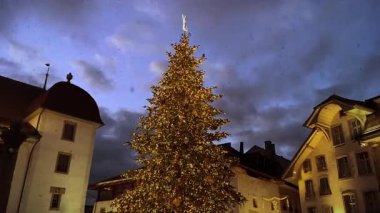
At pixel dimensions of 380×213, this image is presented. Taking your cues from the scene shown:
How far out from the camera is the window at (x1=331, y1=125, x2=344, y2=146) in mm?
29766

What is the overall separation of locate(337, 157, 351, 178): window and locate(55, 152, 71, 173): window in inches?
959

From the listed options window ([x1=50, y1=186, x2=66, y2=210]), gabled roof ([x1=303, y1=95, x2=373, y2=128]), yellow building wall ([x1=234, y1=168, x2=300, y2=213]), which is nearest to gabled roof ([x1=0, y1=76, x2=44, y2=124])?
window ([x1=50, y1=186, x2=66, y2=210])

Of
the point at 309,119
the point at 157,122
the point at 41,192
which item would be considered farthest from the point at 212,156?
the point at 41,192

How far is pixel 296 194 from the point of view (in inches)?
1590

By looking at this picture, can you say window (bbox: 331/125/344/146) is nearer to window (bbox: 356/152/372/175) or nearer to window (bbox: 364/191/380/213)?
window (bbox: 356/152/372/175)

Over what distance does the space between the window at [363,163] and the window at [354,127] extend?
1.49 metres

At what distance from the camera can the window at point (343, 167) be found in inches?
1125

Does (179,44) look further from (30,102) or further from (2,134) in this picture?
(30,102)

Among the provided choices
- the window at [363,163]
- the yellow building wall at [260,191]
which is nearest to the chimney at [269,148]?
the yellow building wall at [260,191]

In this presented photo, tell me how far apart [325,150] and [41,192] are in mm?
25530

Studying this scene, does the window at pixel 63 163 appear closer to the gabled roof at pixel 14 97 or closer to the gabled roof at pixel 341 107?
the gabled roof at pixel 14 97

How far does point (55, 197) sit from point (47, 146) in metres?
4.60

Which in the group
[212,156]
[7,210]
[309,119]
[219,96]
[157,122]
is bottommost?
[7,210]

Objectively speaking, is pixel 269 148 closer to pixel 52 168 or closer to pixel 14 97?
pixel 52 168
